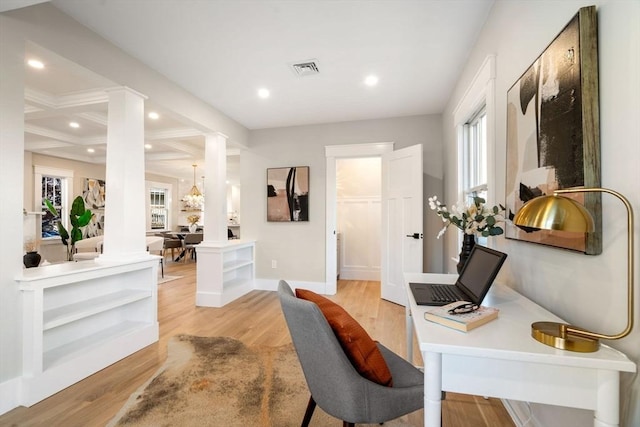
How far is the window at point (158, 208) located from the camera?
28.1 feet

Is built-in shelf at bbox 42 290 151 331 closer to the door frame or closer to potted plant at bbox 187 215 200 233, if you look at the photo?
the door frame

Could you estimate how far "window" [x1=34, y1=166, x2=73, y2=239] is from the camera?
18.5ft

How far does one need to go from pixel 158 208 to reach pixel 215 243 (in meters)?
6.20

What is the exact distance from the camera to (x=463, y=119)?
2.61 m

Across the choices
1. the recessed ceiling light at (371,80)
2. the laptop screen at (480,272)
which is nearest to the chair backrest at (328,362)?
the laptop screen at (480,272)

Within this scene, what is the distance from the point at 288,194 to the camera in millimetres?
4355

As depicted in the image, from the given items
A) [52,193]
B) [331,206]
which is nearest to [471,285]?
[331,206]

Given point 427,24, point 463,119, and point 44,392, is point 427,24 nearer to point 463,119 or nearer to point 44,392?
point 463,119

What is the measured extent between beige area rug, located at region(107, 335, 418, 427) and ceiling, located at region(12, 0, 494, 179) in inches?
92.4

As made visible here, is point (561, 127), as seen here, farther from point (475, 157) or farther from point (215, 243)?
point (215, 243)

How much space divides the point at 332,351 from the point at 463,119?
2.44m

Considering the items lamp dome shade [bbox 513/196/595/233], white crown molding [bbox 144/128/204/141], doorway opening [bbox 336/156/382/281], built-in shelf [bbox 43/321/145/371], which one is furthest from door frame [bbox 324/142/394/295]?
lamp dome shade [bbox 513/196/595/233]

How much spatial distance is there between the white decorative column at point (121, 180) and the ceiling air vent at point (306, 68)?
1452 millimetres

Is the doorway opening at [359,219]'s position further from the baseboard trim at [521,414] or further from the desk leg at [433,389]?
the desk leg at [433,389]
